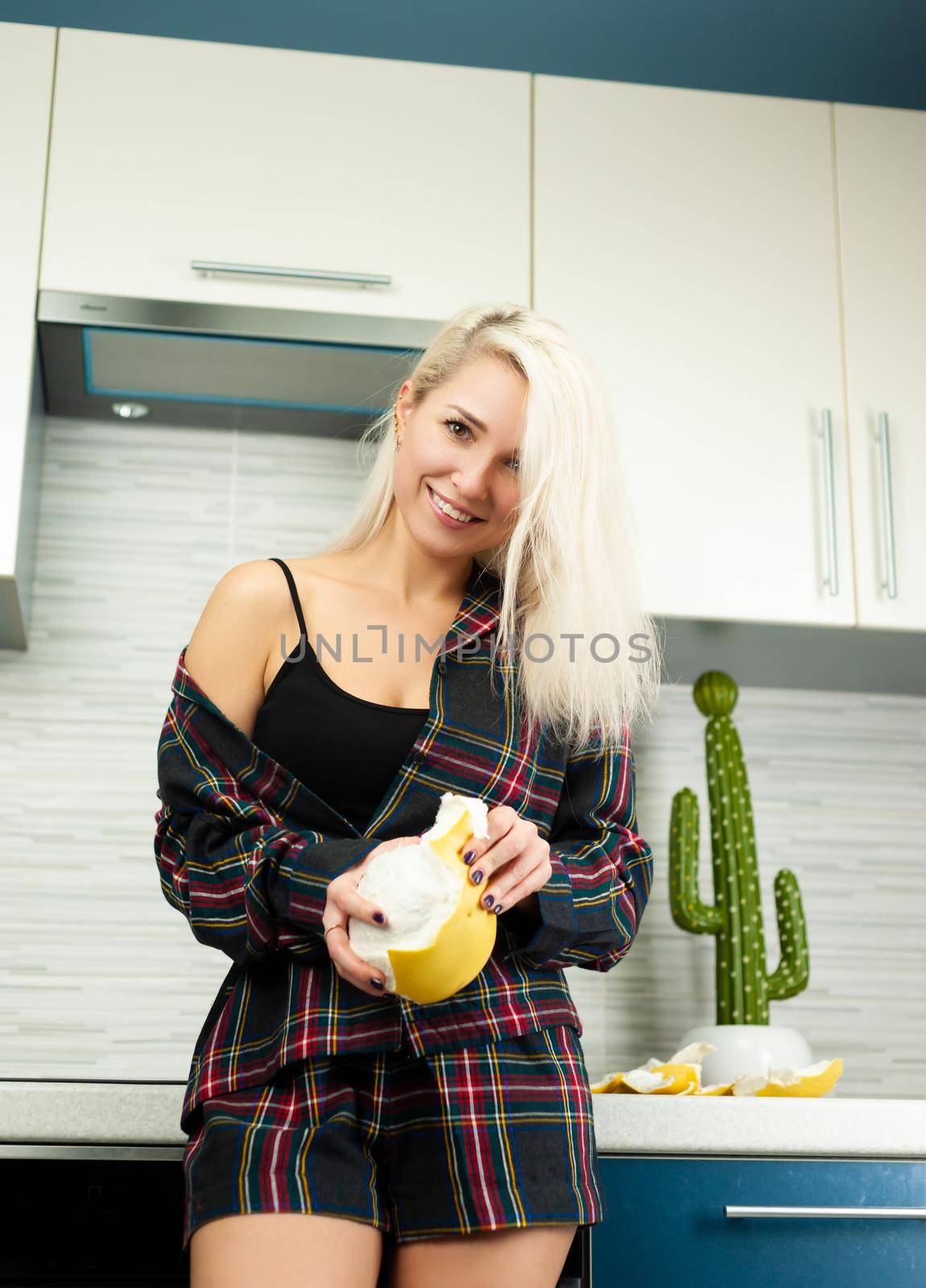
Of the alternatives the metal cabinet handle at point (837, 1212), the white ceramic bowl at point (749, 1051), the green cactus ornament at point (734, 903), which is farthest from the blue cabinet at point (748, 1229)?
the green cactus ornament at point (734, 903)

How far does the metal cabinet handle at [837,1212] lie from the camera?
1243 millimetres

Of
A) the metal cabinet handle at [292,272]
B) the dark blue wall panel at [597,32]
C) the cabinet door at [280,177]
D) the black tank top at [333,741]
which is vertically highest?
the dark blue wall panel at [597,32]

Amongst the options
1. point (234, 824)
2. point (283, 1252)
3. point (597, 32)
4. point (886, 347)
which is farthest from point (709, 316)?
point (283, 1252)

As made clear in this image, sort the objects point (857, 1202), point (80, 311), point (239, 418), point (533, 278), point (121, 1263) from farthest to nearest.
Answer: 1. point (239, 418)
2. point (533, 278)
3. point (80, 311)
4. point (857, 1202)
5. point (121, 1263)

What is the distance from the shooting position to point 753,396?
1.80 metres

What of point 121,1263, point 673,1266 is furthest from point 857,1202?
point 121,1263

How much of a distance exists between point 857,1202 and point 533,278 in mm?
1198

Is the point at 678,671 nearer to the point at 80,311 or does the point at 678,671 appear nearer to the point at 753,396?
the point at 753,396

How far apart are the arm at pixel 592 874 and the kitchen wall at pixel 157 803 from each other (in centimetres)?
82

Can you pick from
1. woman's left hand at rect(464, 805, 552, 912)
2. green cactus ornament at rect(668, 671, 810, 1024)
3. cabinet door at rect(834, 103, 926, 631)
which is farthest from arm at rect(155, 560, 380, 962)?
cabinet door at rect(834, 103, 926, 631)

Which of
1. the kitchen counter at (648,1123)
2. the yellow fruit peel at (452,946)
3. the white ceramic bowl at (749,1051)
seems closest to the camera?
the yellow fruit peel at (452,946)

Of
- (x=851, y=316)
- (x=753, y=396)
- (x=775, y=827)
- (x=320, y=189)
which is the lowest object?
(x=775, y=827)

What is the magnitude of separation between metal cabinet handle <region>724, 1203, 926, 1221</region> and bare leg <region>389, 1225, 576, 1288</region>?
0.41 m

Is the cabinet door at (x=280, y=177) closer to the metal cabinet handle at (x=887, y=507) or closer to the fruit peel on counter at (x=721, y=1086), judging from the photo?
the metal cabinet handle at (x=887, y=507)
